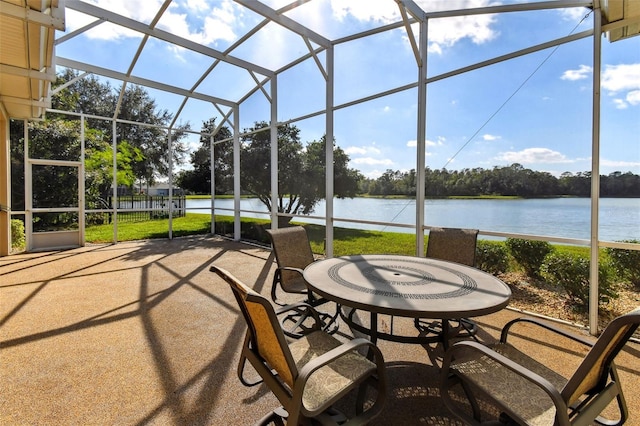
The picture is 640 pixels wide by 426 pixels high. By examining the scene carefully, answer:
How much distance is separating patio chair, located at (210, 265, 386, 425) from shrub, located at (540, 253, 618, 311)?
11.3ft

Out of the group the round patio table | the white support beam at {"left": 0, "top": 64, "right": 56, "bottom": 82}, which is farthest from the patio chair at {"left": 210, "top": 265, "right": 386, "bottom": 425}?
the white support beam at {"left": 0, "top": 64, "right": 56, "bottom": 82}


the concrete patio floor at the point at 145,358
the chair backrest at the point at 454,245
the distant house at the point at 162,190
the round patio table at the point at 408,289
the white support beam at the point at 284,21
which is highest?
the white support beam at the point at 284,21

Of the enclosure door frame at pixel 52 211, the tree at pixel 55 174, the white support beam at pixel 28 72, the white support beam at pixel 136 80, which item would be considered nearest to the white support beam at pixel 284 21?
the white support beam at pixel 28 72

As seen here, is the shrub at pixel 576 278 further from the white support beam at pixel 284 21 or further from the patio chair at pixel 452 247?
the white support beam at pixel 284 21

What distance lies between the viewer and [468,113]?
13.6 ft

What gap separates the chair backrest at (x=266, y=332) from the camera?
128 centimetres

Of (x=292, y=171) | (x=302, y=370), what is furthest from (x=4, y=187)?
(x=302, y=370)

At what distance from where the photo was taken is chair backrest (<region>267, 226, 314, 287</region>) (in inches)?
119

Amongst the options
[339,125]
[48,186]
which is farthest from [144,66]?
[339,125]

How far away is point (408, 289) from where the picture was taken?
2.02 metres

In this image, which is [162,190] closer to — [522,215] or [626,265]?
[522,215]

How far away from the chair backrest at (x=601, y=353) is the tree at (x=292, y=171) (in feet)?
15.7

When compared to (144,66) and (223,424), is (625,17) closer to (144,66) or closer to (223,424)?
(223,424)

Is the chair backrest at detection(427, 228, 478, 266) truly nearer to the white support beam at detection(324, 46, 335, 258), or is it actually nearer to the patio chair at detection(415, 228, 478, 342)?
the patio chair at detection(415, 228, 478, 342)
